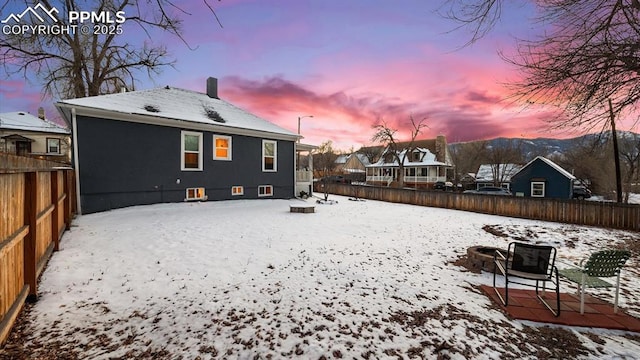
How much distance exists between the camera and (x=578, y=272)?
4.73 m

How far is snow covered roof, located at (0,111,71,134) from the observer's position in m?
27.1

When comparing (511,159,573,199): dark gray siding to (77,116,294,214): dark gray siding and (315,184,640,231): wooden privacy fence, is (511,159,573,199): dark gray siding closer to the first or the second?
(315,184,640,231): wooden privacy fence

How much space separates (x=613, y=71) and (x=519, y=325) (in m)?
4.59

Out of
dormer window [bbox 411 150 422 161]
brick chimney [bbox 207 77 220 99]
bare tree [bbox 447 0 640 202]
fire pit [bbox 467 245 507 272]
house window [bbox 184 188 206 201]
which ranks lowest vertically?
fire pit [bbox 467 245 507 272]

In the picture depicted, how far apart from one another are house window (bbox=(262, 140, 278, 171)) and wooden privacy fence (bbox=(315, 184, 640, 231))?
32.7ft

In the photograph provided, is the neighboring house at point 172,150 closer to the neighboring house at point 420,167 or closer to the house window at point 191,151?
the house window at point 191,151

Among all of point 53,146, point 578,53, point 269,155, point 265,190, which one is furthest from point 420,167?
point 53,146

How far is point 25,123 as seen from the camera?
28156mm

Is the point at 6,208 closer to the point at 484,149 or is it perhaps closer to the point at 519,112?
the point at 519,112

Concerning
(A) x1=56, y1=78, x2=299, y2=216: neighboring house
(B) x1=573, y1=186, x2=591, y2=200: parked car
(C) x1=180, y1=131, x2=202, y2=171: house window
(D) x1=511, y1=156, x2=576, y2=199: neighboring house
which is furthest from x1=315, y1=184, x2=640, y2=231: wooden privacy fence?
(B) x1=573, y1=186, x2=591, y2=200: parked car

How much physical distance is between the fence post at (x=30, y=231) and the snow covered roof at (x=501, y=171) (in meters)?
43.5

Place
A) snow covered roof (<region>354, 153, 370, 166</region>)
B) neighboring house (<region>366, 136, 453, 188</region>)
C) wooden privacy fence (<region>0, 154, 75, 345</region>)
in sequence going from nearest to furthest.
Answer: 1. wooden privacy fence (<region>0, 154, 75, 345</region>)
2. neighboring house (<region>366, 136, 453, 188</region>)
3. snow covered roof (<region>354, 153, 370, 166</region>)

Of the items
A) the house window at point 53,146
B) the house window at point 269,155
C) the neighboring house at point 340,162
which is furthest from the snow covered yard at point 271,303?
the neighboring house at point 340,162

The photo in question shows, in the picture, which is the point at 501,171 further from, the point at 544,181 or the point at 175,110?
the point at 175,110
